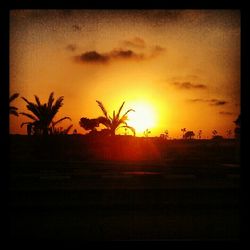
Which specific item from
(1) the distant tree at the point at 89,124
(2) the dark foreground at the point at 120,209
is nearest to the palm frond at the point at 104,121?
(1) the distant tree at the point at 89,124

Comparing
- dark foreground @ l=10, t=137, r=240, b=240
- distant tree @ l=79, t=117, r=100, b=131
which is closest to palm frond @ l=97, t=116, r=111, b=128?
distant tree @ l=79, t=117, r=100, b=131

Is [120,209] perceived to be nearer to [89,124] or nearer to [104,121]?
Result: [104,121]

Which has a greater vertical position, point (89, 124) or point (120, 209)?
point (89, 124)

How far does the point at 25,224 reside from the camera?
16.0 ft

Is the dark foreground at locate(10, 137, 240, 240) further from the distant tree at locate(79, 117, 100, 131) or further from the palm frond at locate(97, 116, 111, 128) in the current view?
the distant tree at locate(79, 117, 100, 131)

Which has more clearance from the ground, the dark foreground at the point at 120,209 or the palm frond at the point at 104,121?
the palm frond at the point at 104,121

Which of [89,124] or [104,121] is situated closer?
[104,121]

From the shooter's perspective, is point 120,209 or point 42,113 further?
point 42,113

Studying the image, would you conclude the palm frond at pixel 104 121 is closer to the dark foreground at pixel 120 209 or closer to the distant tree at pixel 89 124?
the distant tree at pixel 89 124

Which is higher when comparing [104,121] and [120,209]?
[104,121]

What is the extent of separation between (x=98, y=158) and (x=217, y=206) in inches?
582

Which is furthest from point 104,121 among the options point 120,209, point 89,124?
point 120,209
